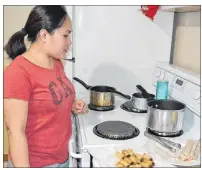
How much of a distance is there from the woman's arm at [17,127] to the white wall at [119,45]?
782 millimetres

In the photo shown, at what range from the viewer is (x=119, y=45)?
5.40ft

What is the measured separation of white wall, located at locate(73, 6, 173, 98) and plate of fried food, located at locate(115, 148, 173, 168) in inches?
30.6

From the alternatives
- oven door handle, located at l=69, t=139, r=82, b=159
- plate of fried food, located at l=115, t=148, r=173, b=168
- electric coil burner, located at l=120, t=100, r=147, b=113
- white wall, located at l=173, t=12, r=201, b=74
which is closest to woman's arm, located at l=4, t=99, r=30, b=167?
oven door handle, located at l=69, t=139, r=82, b=159

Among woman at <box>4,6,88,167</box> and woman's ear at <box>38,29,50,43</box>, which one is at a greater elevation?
woman's ear at <box>38,29,50,43</box>

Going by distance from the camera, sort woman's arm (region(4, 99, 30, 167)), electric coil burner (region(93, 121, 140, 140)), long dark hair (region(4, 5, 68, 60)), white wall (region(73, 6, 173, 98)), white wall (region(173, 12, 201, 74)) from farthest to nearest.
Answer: white wall (region(73, 6, 173, 98)) → white wall (region(173, 12, 201, 74)) → electric coil burner (region(93, 121, 140, 140)) → long dark hair (region(4, 5, 68, 60)) → woman's arm (region(4, 99, 30, 167))

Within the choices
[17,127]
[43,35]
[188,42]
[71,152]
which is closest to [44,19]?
[43,35]

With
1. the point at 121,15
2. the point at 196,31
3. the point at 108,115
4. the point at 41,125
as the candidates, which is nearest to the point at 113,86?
the point at 108,115

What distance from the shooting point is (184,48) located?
5.25 feet

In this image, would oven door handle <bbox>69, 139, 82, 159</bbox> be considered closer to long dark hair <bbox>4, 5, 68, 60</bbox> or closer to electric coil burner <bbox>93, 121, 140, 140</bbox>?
electric coil burner <bbox>93, 121, 140, 140</bbox>

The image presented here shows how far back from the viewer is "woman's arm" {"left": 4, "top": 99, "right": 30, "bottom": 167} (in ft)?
2.92

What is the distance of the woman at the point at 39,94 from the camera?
91 centimetres

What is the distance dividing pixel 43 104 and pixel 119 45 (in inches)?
31.2
